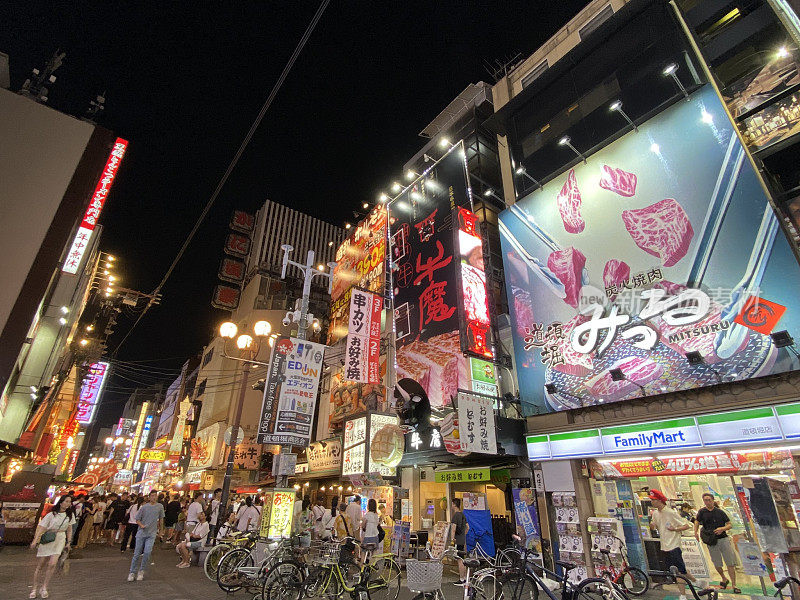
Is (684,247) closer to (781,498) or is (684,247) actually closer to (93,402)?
(781,498)

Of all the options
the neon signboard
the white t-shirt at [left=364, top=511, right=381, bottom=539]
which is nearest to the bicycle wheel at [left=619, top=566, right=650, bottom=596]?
the white t-shirt at [left=364, top=511, right=381, bottom=539]

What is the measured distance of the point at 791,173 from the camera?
10.3m

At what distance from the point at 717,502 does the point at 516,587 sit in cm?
790

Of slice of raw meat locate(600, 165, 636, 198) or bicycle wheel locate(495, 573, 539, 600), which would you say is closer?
bicycle wheel locate(495, 573, 539, 600)

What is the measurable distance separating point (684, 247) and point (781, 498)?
6.46 metres

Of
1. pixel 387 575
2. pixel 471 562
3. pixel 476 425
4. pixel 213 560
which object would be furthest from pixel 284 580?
pixel 476 425

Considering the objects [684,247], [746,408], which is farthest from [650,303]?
[746,408]

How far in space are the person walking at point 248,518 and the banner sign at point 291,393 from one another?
3.19 metres

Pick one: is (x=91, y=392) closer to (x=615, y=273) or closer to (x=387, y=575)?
(x=387, y=575)

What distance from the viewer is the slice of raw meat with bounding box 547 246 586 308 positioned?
1365cm

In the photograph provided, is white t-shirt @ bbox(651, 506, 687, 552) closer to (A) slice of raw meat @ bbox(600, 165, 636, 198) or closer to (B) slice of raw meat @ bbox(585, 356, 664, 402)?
(B) slice of raw meat @ bbox(585, 356, 664, 402)

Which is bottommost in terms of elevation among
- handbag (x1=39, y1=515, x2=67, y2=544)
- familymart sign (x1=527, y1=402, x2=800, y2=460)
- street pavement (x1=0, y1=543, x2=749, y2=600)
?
street pavement (x1=0, y1=543, x2=749, y2=600)

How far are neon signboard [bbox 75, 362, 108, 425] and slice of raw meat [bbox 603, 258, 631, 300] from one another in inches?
1446

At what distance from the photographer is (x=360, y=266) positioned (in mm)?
27766
